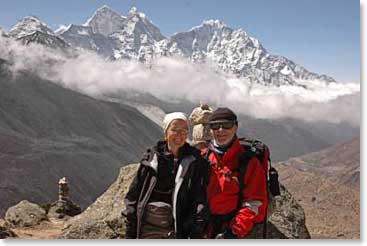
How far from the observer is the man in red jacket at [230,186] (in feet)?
11.4

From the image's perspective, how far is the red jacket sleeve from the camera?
3459mm

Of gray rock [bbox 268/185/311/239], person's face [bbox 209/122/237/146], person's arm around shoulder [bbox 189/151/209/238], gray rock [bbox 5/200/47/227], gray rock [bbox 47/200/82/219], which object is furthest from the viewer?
gray rock [bbox 47/200/82/219]

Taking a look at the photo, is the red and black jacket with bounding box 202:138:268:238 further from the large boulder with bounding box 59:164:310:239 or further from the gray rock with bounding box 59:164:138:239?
the gray rock with bounding box 59:164:138:239

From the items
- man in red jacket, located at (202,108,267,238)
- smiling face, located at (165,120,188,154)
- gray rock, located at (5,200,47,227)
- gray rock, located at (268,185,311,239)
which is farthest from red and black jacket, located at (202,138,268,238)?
gray rock, located at (5,200,47,227)

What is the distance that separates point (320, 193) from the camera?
33750mm

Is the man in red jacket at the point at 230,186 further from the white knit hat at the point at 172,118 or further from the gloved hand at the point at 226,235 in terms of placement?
the white knit hat at the point at 172,118

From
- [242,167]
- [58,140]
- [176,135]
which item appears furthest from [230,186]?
[58,140]

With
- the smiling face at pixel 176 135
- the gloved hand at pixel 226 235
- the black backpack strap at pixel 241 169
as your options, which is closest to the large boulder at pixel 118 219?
the gloved hand at pixel 226 235

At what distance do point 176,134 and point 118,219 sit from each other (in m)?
2.03

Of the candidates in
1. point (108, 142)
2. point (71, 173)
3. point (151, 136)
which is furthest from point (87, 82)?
point (71, 173)

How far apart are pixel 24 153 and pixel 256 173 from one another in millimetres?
69324

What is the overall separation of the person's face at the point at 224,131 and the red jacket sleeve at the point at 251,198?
228 millimetres

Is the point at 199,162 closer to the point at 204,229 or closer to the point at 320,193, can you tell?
the point at 204,229

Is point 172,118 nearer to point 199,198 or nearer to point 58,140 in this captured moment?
point 199,198
